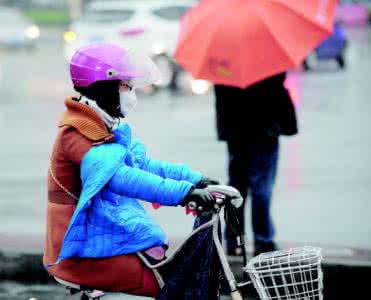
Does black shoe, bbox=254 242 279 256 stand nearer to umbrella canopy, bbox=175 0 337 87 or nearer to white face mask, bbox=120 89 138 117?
umbrella canopy, bbox=175 0 337 87

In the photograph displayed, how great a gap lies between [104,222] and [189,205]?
37 centimetres

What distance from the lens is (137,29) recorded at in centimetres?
1850

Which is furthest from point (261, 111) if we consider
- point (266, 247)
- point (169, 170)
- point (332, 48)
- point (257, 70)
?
point (332, 48)

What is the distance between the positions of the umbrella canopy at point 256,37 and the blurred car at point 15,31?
2464cm

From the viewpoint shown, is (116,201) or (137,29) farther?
(137,29)

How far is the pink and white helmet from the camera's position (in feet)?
11.5

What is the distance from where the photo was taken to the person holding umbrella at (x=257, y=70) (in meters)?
5.45

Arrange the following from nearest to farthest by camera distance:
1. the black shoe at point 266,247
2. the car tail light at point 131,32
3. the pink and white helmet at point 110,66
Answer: the pink and white helmet at point 110,66 < the black shoe at point 266,247 < the car tail light at point 131,32

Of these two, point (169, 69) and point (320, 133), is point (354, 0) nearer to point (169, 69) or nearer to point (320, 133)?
point (169, 69)

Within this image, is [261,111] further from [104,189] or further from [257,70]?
[104,189]

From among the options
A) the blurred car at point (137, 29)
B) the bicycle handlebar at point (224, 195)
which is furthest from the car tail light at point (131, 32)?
the bicycle handlebar at point (224, 195)

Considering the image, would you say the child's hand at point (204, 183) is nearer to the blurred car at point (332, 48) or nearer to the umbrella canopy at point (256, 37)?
the umbrella canopy at point (256, 37)

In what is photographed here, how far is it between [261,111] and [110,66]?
7.06 ft

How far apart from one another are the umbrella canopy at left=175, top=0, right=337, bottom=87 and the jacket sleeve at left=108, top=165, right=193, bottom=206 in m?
1.96
